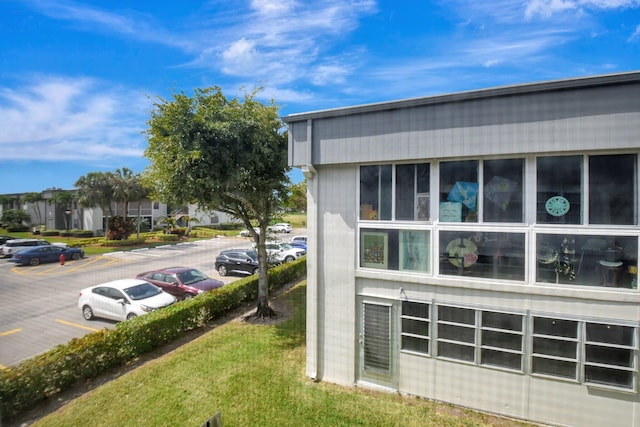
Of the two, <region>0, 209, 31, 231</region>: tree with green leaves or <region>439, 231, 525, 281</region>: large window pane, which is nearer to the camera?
<region>439, 231, 525, 281</region>: large window pane

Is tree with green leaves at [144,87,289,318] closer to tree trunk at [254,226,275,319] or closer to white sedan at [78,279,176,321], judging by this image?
tree trunk at [254,226,275,319]

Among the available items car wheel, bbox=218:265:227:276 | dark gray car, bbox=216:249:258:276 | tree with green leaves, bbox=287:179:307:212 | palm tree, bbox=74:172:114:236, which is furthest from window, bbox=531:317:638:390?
car wheel, bbox=218:265:227:276

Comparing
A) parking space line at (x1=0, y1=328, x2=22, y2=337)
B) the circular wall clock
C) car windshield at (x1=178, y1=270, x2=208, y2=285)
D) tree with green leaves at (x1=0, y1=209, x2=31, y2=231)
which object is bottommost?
parking space line at (x1=0, y1=328, x2=22, y2=337)

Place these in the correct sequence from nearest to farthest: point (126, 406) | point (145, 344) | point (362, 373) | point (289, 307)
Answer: point (126, 406)
point (362, 373)
point (145, 344)
point (289, 307)

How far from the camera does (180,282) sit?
28.9ft

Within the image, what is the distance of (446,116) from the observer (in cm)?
382

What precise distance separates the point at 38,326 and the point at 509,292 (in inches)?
386

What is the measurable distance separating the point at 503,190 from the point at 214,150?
5639 millimetres

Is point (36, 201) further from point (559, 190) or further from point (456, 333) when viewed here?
point (559, 190)

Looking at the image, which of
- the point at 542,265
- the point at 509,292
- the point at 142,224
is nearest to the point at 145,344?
the point at 509,292

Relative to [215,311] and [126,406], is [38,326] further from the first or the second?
[126,406]

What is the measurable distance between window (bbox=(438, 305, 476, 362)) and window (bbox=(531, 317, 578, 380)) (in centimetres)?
73

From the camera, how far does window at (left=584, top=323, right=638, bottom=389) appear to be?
3232 millimetres

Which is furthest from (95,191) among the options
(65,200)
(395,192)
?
(395,192)
